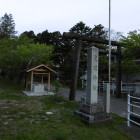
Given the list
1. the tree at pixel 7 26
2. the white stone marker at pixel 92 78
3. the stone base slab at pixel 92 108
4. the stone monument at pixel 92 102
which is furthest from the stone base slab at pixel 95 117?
the tree at pixel 7 26

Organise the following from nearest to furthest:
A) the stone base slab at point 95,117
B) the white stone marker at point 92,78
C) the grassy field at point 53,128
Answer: the grassy field at point 53,128
the stone base slab at point 95,117
the white stone marker at point 92,78

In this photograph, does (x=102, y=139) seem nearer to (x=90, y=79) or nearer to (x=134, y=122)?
(x=134, y=122)

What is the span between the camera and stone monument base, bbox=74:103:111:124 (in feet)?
19.6

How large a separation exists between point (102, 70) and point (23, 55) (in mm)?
10006

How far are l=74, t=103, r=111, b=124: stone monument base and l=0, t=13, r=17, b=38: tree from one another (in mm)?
39628

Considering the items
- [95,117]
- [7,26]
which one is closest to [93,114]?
[95,117]

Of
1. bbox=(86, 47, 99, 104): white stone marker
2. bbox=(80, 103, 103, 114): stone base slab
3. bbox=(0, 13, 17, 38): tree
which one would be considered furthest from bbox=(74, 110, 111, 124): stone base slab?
bbox=(0, 13, 17, 38): tree

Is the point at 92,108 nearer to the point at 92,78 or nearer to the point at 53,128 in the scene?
the point at 92,78

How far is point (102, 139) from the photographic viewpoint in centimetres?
470

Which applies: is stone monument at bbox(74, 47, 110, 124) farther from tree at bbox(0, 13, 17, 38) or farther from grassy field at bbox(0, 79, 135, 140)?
tree at bbox(0, 13, 17, 38)

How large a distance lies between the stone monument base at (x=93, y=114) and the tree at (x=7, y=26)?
39.6m

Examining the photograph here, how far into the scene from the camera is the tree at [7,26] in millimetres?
42125

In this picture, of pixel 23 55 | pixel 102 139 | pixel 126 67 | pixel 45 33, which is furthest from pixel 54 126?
pixel 45 33

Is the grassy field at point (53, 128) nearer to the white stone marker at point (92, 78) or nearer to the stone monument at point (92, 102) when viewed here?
the stone monument at point (92, 102)
